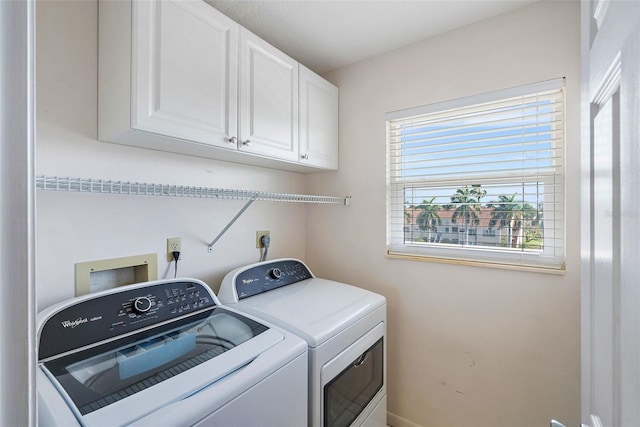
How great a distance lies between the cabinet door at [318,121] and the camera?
1815 mm

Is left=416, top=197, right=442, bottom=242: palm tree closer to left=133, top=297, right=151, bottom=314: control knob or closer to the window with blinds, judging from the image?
the window with blinds

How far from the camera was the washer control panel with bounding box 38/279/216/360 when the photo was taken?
0.95 meters

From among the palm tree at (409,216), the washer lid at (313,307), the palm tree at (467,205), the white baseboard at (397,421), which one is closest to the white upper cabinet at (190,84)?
the washer lid at (313,307)

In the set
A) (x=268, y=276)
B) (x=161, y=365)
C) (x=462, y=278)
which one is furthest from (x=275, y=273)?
(x=462, y=278)

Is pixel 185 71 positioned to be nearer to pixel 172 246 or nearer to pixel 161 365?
pixel 172 246

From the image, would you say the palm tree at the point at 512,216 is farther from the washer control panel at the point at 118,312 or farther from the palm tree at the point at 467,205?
the washer control panel at the point at 118,312

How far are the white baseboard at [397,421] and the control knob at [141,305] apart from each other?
5.60 ft

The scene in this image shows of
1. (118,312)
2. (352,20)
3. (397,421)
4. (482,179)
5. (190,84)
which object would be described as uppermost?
(352,20)

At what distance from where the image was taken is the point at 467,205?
1729mm

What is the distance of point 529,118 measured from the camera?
1532mm

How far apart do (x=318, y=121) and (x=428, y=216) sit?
963 mm

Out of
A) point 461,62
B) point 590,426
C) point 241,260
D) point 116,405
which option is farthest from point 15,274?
point 461,62

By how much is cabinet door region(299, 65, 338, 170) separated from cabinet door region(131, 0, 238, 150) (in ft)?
1.71

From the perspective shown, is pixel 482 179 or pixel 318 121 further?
pixel 318 121
